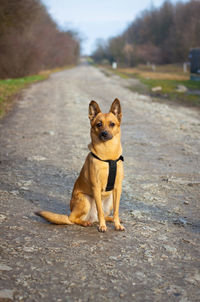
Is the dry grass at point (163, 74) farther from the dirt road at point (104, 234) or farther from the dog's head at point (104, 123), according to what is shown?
the dog's head at point (104, 123)

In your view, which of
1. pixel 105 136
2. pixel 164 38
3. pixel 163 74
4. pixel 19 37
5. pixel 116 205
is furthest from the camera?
pixel 164 38

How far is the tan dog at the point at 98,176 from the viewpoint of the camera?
3.99 m

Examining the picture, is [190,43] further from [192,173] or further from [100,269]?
[100,269]

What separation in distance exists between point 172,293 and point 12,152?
555 cm

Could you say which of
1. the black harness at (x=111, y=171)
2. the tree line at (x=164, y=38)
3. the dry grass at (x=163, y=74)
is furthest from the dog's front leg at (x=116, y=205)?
the tree line at (x=164, y=38)

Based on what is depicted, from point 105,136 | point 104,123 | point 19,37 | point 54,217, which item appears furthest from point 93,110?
point 19,37

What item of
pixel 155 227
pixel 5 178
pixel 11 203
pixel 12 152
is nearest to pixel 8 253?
pixel 11 203

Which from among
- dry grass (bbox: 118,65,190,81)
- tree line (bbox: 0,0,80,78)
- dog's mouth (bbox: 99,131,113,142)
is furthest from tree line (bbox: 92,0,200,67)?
dog's mouth (bbox: 99,131,113,142)

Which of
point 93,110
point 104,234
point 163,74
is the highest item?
point 163,74

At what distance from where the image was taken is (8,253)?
347cm

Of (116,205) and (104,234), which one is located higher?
(116,205)

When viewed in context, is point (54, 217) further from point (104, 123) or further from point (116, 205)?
point (104, 123)

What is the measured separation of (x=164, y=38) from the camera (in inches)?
3044

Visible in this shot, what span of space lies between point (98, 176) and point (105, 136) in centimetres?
44
